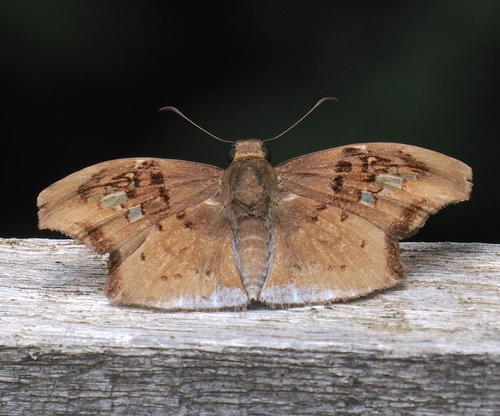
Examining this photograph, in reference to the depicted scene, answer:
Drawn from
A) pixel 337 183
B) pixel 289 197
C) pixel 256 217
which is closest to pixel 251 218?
pixel 256 217

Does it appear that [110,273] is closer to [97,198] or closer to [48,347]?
[97,198]

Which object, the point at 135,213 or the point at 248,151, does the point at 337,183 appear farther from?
the point at 135,213

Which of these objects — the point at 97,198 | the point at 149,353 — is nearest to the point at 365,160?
the point at 97,198

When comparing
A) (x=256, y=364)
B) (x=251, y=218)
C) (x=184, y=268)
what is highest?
(x=251, y=218)

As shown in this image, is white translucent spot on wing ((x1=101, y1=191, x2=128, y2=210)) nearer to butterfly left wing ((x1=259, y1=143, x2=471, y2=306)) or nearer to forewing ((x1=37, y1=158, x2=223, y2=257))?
forewing ((x1=37, y1=158, x2=223, y2=257))

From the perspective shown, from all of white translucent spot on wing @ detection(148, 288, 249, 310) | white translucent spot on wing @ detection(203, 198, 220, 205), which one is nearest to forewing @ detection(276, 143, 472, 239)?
white translucent spot on wing @ detection(203, 198, 220, 205)

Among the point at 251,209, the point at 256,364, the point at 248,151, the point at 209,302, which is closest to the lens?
the point at 256,364
